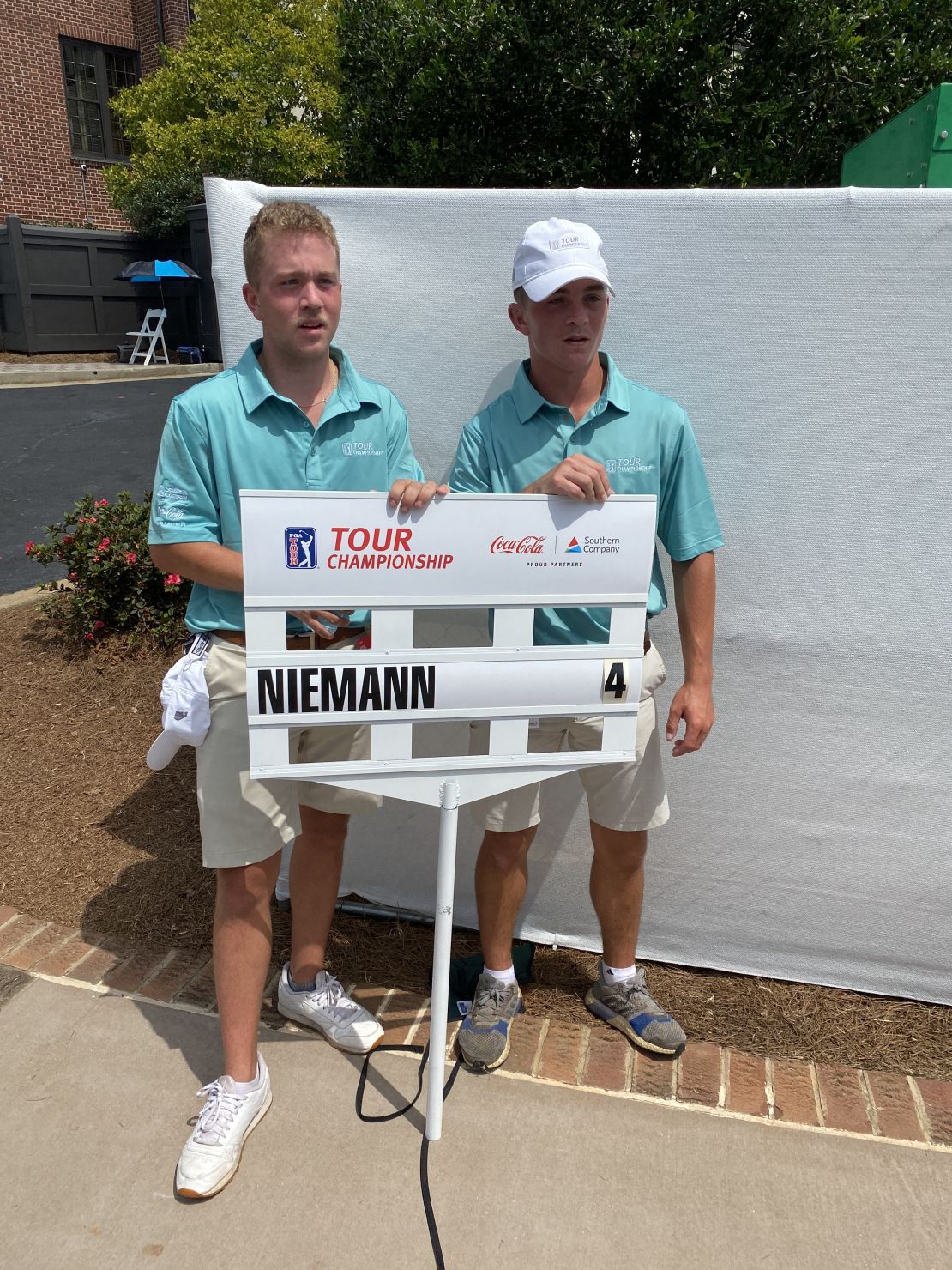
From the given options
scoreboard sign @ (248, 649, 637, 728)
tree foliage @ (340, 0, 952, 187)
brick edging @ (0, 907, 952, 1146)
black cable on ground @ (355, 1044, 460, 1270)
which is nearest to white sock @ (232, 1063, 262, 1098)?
black cable on ground @ (355, 1044, 460, 1270)

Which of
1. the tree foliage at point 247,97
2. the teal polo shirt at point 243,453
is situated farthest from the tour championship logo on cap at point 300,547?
the tree foliage at point 247,97

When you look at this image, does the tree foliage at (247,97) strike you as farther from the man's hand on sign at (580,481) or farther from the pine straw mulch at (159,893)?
the man's hand on sign at (580,481)

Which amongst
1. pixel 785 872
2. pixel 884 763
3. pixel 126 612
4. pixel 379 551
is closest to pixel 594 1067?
pixel 785 872

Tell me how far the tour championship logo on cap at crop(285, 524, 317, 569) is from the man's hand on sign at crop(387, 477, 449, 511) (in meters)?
0.18

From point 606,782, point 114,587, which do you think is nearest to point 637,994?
point 606,782

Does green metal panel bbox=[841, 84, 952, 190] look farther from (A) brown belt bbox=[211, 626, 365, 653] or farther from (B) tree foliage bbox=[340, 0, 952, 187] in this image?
(B) tree foliage bbox=[340, 0, 952, 187]

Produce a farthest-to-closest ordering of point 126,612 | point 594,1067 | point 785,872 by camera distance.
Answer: point 126,612 < point 785,872 < point 594,1067

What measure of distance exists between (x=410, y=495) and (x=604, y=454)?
1.90 feet

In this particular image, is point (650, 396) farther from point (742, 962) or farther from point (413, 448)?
point (742, 962)

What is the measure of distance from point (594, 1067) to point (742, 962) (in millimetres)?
740

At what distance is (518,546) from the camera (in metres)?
2.04

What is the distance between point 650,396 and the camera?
2.33 metres

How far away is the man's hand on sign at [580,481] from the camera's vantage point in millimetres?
2025

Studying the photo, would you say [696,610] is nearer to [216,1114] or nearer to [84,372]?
[216,1114]
